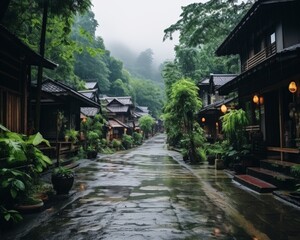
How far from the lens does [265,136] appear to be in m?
18.1

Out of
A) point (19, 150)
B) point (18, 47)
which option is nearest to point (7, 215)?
point (19, 150)

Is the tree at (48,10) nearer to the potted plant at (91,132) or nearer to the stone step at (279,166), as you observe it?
the stone step at (279,166)

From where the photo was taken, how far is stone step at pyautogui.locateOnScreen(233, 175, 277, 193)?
11539mm

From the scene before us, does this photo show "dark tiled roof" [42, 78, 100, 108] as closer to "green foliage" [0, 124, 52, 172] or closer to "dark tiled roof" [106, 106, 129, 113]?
→ "green foliage" [0, 124, 52, 172]

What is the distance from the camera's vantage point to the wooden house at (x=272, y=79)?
13.6 meters

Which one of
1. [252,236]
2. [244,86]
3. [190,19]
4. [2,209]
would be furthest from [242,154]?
[190,19]

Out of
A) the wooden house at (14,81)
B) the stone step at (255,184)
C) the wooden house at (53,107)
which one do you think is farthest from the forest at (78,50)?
the stone step at (255,184)

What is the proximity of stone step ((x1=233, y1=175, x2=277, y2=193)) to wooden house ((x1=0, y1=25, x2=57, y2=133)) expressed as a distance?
32.1ft

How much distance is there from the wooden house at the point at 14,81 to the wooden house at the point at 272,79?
964cm

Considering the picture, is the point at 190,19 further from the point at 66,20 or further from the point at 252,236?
the point at 252,236

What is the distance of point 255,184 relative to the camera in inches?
485

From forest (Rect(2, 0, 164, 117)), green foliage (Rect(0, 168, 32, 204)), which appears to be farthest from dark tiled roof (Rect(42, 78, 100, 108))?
green foliage (Rect(0, 168, 32, 204))

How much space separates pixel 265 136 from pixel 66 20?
1197cm

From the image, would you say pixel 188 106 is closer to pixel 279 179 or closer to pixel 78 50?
pixel 78 50
